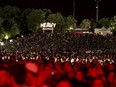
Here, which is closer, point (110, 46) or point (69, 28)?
point (110, 46)

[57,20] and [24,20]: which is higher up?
[24,20]

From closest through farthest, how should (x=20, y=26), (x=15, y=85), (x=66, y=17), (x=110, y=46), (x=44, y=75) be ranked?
(x=15, y=85), (x=44, y=75), (x=110, y=46), (x=20, y=26), (x=66, y=17)

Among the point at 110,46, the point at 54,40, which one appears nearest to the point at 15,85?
the point at 110,46

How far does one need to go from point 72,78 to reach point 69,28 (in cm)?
12154

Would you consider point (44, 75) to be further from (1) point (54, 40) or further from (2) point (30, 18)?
(2) point (30, 18)

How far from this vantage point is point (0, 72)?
8.70 meters

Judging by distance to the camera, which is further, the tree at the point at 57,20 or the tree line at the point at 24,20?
the tree at the point at 57,20

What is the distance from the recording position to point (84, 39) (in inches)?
2864

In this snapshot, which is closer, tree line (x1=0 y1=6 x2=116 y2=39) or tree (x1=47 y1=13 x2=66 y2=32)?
tree line (x1=0 y1=6 x2=116 y2=39)

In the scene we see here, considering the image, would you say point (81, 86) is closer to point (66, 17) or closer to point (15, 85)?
point (15, 85)

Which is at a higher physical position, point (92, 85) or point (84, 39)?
point (92, 85)

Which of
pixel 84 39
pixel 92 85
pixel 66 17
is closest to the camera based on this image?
pixel 92 85

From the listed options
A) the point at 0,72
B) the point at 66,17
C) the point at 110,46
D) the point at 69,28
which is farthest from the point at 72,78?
the point at 66,17

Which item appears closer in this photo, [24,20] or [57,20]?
[24,20]
